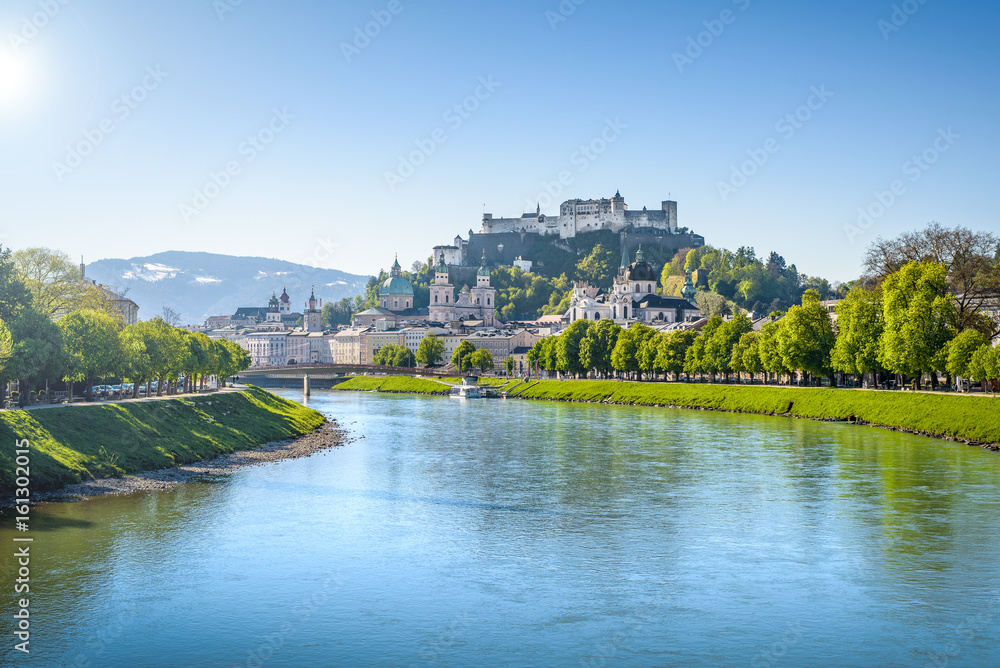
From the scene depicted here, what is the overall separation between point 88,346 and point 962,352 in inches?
2006

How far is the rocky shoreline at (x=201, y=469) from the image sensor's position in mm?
35812

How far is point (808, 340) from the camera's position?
7869 centimetres

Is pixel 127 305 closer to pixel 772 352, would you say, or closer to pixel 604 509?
pixel 772 352

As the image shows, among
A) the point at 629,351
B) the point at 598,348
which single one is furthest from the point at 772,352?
the point at 598,348

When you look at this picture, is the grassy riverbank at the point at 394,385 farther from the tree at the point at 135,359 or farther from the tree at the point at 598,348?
the tree at the point at 135,359

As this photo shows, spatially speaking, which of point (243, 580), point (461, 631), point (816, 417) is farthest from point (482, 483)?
point (816, 417)

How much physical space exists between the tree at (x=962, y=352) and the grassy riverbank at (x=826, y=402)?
173 cm

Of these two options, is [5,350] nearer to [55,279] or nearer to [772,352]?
[55,279]

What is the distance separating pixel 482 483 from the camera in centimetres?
4172

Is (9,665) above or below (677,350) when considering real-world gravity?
below

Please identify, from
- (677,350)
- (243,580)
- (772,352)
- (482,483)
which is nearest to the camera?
(243,580)

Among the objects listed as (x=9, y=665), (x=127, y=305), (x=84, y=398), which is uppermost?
(x=127, y=305)

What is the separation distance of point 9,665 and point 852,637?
56.2ft

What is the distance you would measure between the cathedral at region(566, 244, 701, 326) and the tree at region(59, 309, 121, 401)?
108882mm
